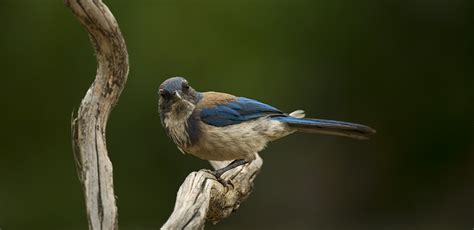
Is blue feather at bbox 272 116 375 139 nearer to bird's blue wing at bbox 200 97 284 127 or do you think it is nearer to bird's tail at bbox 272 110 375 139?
bird's tail at bbox 272 110 375 139

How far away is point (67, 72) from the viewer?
30.8 feet

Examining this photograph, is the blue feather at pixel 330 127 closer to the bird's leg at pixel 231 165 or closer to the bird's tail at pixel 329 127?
the bird's tail at pixel 329 127

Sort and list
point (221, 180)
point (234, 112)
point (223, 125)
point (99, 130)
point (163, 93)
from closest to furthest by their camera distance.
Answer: point (99, 130)
point (221, 180)
point (163, 93)
point (223, 125)
point (234, 112)

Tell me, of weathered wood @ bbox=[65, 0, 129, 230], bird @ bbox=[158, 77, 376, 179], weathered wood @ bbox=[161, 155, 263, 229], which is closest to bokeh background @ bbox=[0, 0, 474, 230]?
weathered wood @ bbox=[161, 155, 263, 229]

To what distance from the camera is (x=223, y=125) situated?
6.11 metres

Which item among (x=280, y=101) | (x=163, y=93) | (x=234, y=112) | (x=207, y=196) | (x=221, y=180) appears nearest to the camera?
(x=207, y=196)

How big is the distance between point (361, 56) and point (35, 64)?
381 cm

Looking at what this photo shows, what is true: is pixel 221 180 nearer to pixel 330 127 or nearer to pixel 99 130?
pixel 330 127

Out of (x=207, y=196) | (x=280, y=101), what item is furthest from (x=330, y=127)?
(x=280, y=101)

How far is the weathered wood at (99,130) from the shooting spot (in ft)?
15.7

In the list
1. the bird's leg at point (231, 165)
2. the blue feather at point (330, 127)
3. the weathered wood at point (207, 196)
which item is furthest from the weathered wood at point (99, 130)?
the blue feather at point (330, 127)

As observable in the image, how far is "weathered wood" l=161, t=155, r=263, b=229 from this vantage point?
4.72 meters

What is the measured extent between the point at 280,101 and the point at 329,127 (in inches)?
149

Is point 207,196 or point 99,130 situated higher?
point 99,130
